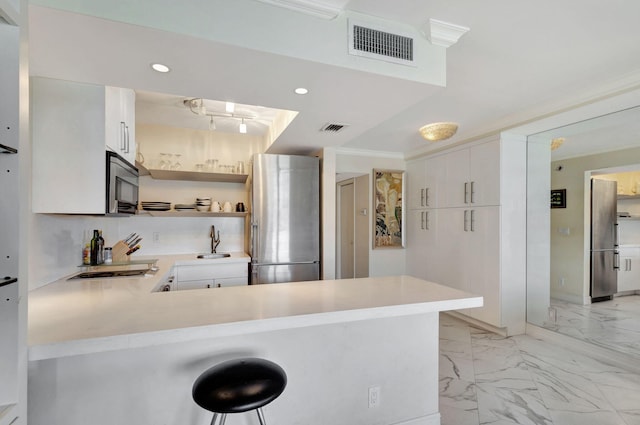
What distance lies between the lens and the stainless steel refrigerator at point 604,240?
3816mm

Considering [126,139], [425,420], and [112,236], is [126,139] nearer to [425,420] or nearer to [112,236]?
[112,236]

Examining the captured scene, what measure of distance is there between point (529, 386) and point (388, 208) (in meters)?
2.82

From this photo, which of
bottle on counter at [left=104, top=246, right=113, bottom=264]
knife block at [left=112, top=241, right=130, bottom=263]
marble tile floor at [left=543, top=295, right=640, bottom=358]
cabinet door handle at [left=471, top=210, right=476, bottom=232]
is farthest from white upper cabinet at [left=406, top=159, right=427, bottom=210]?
bottle on counter at [left=104, top=246, right=113, bottom=264]

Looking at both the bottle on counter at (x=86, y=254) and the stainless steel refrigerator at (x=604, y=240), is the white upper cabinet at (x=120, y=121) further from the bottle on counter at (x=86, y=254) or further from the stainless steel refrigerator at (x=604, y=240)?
the stainless steel refrigerator at (x=604, y=240)

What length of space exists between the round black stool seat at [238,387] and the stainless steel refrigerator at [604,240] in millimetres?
4733

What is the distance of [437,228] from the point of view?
4.22m

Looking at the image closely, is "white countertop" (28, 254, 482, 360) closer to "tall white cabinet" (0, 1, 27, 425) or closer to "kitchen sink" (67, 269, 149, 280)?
"tall white cabinet" (0, 1, 27, 425)

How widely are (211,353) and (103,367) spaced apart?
17.4 inches

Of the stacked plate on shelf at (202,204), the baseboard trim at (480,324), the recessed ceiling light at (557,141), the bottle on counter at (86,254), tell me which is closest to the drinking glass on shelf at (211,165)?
the stacked plate on shelf at (202,204)

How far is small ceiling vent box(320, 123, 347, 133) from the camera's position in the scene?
2590 mm

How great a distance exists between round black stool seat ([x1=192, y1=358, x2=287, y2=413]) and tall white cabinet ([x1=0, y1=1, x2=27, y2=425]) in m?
0.54

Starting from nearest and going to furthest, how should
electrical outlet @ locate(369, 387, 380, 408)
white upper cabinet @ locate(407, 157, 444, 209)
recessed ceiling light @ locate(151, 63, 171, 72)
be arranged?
1. recessed ceiling light @ locate(151, 63, 171, 72)
2. electrical outlet @ locate(369, 387, 380, 408)
3. white upper cabinet @ locate(407, 157, 444, 209)

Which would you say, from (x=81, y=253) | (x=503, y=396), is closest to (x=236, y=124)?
(x=81, y=253)

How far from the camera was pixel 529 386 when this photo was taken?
2365 millimetres
